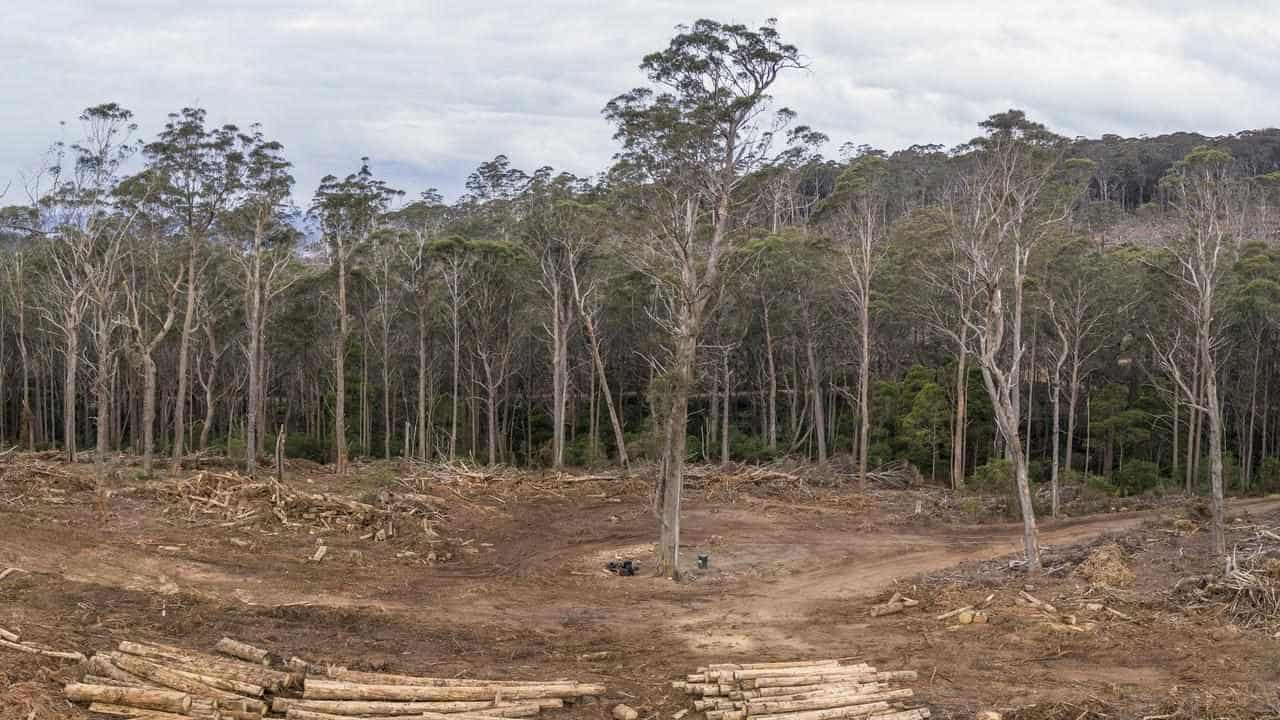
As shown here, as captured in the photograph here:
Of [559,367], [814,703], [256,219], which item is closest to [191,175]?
[256,219]

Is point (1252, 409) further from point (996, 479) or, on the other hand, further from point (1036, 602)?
point (1036, 602)

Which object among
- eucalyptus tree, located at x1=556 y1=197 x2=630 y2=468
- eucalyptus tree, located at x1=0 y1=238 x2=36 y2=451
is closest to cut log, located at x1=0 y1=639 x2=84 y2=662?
eucalyptus tree, located at x1=556 y1=197 x2=630 y2=468

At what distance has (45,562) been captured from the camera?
16.2m

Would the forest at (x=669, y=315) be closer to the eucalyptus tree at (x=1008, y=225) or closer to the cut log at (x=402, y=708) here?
the eucalyptus tree at (x=1008, y=225)

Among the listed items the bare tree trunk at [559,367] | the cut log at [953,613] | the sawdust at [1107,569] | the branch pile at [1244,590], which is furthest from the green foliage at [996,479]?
the bare tree trunk at [559,367]

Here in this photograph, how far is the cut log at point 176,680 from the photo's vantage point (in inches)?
404

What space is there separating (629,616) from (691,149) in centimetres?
925

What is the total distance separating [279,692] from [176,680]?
1081 millimetres

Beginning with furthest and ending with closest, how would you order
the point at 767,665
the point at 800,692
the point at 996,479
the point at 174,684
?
the point at 996,479 < the point at 767,665 < the point at 800,692 < the point at 174,684

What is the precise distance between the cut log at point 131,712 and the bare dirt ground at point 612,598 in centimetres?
18

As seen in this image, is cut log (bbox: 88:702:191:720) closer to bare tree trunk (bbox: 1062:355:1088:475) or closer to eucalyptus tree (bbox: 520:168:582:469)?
eucalyptus tree (bbox: 520:168:582:469)

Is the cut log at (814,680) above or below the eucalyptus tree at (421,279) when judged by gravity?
below

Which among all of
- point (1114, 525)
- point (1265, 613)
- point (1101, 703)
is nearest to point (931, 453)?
point (1114, 525)

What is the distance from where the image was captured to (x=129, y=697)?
10.0 metres
